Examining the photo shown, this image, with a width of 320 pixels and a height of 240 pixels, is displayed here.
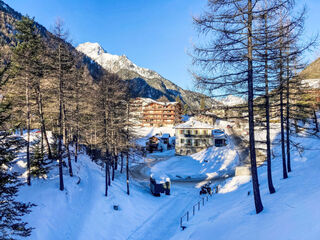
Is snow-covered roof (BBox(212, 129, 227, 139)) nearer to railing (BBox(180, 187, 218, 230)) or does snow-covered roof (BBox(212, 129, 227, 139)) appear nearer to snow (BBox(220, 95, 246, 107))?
railing (BBox(180, 187, 218, 230))

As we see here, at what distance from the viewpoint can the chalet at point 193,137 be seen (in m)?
49.4

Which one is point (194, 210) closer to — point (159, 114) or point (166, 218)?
point (166, 218)

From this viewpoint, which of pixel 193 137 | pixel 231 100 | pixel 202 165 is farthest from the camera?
pixel 193 137

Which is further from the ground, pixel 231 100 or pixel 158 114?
pixel 158 114

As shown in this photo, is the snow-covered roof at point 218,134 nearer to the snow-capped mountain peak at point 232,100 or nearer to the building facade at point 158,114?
the building facade at point 158,114

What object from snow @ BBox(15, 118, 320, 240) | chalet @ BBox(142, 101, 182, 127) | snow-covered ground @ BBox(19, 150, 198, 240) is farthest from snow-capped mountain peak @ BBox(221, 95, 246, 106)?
chalet @ BBox(142, 101, 182, 127)

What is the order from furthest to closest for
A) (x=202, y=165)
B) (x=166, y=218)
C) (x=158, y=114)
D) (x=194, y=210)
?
(x=158, y=114), (x=202, y=165), (x=194, y=210), (x=166, y=218)

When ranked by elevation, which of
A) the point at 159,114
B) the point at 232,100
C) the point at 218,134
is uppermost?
the point at 159,114

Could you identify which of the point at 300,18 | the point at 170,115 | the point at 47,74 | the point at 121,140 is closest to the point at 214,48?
the point at 300,18

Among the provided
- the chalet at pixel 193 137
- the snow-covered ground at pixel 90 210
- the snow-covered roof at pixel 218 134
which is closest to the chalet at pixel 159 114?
the snow-covered roof at pixel 218 134

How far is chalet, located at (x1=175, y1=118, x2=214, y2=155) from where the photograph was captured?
162ft

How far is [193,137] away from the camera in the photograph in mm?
50000

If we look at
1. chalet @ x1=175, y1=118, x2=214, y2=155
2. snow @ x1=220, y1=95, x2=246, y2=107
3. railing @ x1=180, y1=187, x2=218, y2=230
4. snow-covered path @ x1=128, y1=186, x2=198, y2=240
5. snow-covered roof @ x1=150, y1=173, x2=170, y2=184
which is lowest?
snow-covered path @ x1=128, y1=186, x2=198, y2=240

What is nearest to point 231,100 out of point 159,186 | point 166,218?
point 166,218
